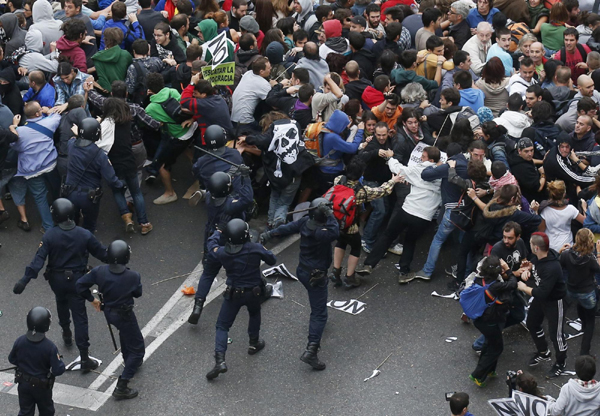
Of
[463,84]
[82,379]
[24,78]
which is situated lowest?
[82,379]

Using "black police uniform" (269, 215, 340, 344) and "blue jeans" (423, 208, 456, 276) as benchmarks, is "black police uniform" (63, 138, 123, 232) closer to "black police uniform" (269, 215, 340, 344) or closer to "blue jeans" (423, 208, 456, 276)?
"black police uniform" (269, 215, 340, 344)

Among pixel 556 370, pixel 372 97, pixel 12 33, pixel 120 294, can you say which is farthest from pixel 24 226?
pixel 556 370

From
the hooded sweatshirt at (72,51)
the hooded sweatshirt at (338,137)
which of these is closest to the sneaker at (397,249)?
the hooded sweatshirt at (338,137)

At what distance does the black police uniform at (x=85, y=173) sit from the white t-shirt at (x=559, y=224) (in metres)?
5.25

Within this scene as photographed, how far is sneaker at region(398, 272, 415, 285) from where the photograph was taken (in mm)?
11737

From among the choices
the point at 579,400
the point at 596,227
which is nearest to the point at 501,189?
the point at 596,227

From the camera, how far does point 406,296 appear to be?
11531 mm

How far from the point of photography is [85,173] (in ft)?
37.9

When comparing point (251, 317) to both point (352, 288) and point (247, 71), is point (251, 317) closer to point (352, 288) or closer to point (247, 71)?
point (352, 288)

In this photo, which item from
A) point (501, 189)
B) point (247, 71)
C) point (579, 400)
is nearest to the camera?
point (579, 400)

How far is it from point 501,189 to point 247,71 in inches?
165

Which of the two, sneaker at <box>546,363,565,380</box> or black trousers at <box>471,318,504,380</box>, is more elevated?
black trousers at <box>471,318,504,380</box>

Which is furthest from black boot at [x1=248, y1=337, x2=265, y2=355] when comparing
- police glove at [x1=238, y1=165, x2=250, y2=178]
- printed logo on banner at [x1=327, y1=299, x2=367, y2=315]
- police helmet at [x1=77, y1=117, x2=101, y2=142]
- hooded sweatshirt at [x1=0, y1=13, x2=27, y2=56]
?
hooded sweatshirt at [x1=0, y1=13, x2=27, y2=56]

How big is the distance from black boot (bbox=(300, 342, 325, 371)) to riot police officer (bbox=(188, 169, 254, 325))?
4.67 ft
